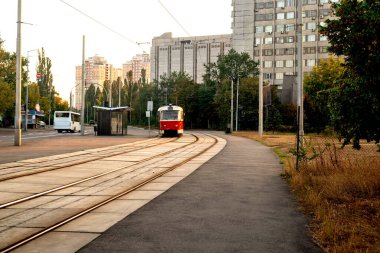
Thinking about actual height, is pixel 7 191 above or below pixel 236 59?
below

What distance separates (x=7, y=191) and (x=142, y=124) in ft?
337

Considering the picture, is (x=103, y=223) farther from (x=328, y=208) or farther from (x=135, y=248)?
(x=328, y=208)

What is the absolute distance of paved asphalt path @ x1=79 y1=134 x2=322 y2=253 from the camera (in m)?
5.43

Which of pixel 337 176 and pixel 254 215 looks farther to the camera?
pixel 337 176

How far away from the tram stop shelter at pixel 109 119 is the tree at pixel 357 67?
33577 mm

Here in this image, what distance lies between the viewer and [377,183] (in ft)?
31.2

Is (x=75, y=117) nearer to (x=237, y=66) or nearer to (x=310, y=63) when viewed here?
(x=237, y=66)

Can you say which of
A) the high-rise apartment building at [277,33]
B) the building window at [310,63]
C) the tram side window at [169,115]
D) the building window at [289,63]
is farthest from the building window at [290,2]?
the tram side window at [169,115]

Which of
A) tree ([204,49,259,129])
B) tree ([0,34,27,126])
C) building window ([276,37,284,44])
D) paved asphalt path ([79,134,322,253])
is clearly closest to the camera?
paved asphalt path ([79,134,322,253])

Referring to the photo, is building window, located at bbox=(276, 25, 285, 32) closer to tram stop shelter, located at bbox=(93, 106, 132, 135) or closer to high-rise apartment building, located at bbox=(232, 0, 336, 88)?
high-rise apartment building, located at bbox=(232, 0, 336, 88)

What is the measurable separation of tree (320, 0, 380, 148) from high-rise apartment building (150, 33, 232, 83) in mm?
145997

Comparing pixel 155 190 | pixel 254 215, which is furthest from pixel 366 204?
pixel 155 190

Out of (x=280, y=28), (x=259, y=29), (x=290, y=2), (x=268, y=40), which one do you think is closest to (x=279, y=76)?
(x=268, y=40)

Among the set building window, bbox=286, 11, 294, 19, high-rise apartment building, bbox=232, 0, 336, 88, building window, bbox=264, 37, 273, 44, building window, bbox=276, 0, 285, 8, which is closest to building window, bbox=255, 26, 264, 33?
high-rise apartment building, bbox=232, 0, 336, 88
